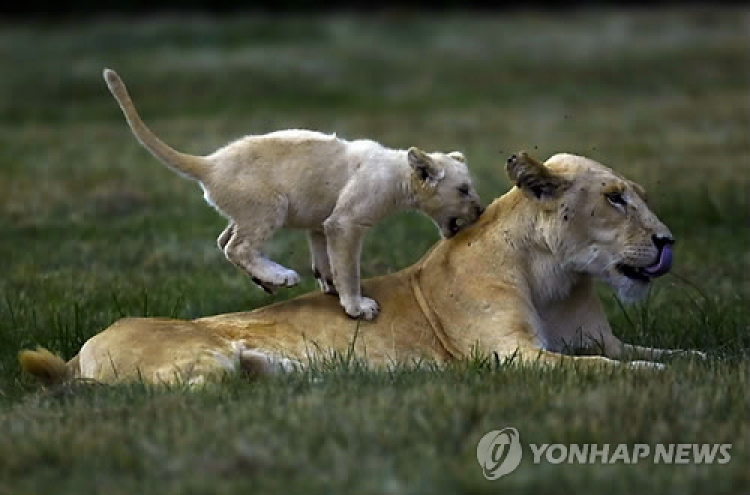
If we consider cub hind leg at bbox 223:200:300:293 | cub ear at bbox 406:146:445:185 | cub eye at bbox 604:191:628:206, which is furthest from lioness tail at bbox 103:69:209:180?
cub eye at bbox 604:191:628:206

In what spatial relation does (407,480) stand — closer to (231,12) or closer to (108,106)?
(108,106)

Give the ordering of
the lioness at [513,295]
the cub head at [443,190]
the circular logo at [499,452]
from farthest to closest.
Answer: the cub head at [443,190] < the lioness at [513,295] < the circular logo at [499,452]

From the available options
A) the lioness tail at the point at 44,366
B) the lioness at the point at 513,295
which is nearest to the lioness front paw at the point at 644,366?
the lioness at the point at 513,295

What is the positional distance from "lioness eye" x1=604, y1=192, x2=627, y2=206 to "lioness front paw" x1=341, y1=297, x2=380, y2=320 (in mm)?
1170

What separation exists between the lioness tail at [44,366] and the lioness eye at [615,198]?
2.51 metres

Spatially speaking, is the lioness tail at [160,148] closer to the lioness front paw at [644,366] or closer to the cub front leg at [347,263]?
the cub front leg at [347,263]

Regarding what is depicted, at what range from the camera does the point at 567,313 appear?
22.6 ft

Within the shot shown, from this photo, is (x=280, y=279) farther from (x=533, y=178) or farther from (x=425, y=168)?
(x=533, y=178)

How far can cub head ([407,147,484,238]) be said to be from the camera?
700 cm

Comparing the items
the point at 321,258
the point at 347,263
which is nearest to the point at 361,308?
the point at 347,263

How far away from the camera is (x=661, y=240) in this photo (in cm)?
667

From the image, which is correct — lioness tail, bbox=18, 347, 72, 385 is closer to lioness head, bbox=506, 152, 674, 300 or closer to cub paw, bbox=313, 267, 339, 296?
cub paw, bbox=313, 267, 339, 296

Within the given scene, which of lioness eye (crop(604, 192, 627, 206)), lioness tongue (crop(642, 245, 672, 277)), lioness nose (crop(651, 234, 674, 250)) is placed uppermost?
lioness eye (crop(604, 192, 627, 206))

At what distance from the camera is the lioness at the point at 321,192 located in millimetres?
6887
